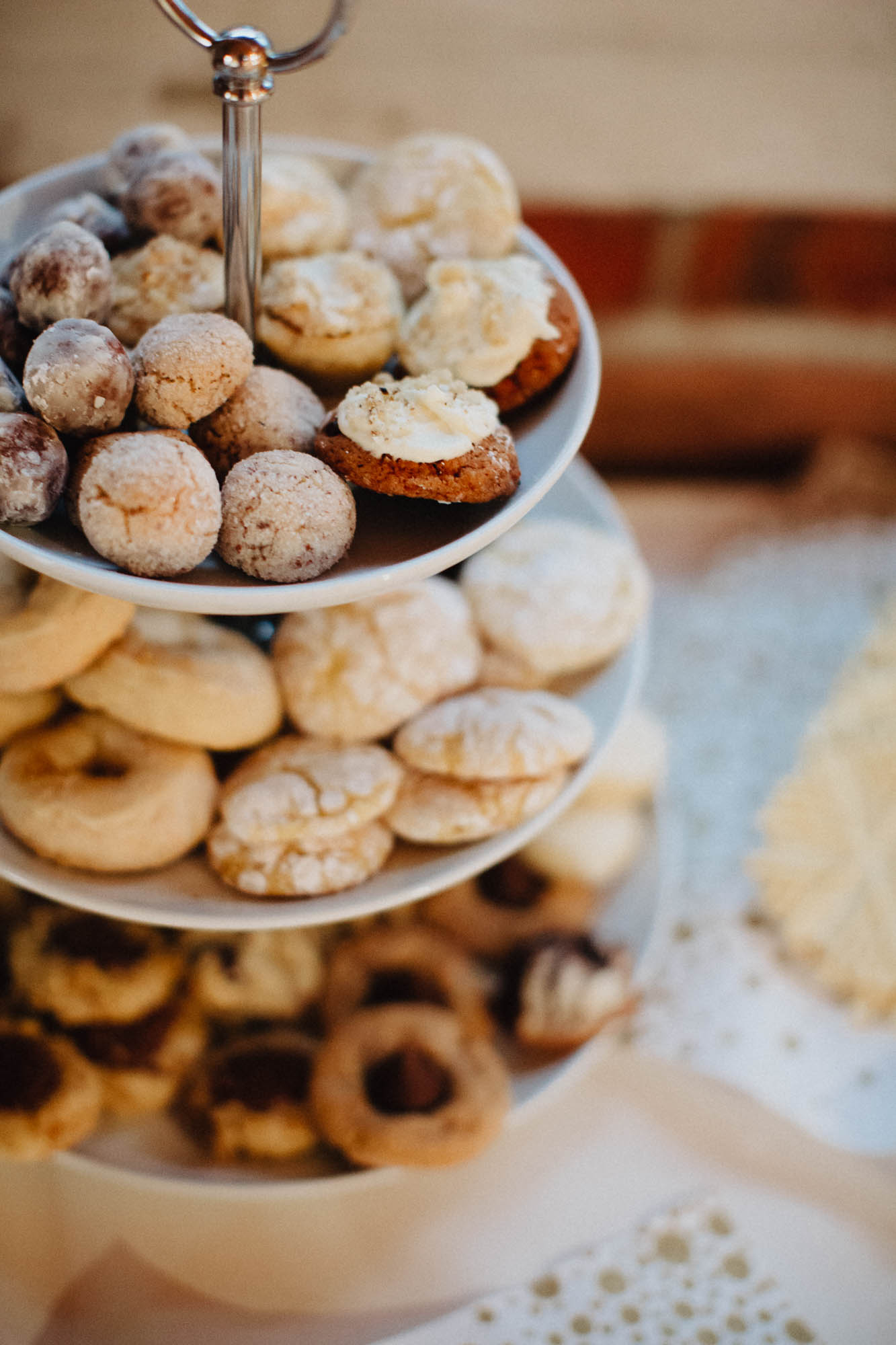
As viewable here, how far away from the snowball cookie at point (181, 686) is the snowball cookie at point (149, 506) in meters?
0.15

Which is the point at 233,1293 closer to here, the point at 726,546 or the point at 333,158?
the point at 333,158

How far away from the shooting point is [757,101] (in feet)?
3.86

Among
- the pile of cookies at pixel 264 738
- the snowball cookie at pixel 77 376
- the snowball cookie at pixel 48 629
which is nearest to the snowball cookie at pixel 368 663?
the pile of cookies at pixel 264 738

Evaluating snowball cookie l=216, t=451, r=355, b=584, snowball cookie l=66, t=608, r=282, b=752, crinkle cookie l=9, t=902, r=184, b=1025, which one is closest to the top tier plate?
snowball cookie l=216, t=451, r=355, b=584

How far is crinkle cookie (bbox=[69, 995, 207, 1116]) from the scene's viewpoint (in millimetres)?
699

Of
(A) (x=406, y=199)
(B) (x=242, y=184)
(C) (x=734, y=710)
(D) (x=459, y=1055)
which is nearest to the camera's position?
(B) (x=242, y=184)

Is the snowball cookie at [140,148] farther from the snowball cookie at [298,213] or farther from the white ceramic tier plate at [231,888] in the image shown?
the white ceramic tier plate at [231,888]

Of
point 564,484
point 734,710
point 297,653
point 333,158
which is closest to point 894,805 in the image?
point 734,710

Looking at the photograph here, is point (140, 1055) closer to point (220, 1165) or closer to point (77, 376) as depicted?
point (220, 1165)

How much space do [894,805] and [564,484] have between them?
1.23ft

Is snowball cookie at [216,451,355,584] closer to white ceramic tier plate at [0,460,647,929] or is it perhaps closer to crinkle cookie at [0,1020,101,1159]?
white ceramic tier plate at [0,460,647,929]

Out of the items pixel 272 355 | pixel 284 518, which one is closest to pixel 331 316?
pixel 272 355

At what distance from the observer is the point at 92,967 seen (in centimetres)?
71

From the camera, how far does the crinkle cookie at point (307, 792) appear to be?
0.57 meters
